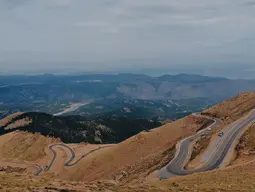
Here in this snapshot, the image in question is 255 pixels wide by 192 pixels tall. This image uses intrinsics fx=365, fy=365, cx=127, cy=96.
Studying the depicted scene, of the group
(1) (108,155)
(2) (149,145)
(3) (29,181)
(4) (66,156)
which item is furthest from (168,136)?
(3) (29,181)

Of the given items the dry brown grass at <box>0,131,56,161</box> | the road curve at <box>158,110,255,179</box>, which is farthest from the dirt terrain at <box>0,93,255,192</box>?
the road curve at <box>158,110,255,179</box>

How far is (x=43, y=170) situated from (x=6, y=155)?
1260 inches

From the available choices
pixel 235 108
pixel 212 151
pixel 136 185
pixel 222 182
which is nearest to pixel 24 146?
pixel 235 108

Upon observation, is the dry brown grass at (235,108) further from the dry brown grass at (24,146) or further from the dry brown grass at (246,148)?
the dry brown grass at (24,146)

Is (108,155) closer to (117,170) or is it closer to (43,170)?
(117,170)

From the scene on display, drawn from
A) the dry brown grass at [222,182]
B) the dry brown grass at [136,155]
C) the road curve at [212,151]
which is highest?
the dry brown grass at [222,182]

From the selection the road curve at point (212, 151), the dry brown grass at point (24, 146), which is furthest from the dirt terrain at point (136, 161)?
the road curve at point (212, 151)

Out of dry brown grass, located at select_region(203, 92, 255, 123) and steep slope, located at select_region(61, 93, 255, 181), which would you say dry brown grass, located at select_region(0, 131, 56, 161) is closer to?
steep slope, located at select_region(61, 93, 255, 181)

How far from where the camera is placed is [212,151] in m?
83.4

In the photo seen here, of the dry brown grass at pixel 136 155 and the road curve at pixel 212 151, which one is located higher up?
the road curve at pixel 212 151

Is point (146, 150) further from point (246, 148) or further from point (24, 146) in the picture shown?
point (24, 146)

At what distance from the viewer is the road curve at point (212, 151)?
72938 mm

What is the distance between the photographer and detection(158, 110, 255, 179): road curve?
2872 inches

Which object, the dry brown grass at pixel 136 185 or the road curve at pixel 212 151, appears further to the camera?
the road curve at pixel 212 151
